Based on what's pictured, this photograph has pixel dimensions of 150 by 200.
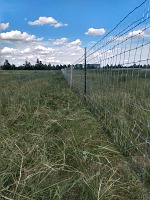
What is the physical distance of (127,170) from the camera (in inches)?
127

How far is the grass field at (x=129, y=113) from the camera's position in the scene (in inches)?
130

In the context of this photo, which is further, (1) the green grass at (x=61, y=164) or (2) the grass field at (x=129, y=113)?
(2) the grass field at (x=129, y=113)

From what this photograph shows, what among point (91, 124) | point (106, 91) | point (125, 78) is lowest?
point (91, 124)

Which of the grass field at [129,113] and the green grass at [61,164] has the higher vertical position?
the grass field at [129,113]

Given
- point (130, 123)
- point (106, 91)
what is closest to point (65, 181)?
point (130, 123)

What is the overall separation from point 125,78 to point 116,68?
53 centimetres

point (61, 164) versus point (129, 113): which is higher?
point (129, 113)

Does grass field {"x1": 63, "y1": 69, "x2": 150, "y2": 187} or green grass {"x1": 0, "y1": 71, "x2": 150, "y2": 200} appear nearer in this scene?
green grass {"x1": 0, "y1": 71, "x2": 150, "y2": 200}

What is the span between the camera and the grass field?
329 cm

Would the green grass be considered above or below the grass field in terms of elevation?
below

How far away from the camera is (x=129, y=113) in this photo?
414 centimetres

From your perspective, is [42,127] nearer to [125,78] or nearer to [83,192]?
[125,78]

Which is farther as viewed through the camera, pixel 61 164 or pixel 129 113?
pixel 129 113

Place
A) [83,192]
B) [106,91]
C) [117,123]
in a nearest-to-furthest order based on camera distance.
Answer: [83,192]
[117,123]
[106,91]
